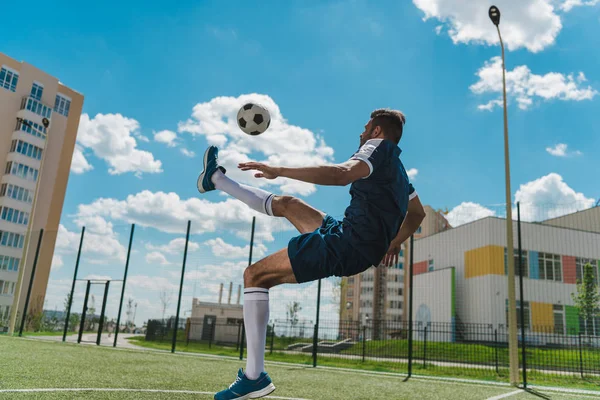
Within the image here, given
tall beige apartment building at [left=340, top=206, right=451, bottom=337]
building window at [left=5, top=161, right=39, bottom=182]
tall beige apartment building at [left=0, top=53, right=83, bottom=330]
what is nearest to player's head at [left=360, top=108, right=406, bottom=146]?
tall beige apartment building at [left=0, top=53, right=83, bottom=330]

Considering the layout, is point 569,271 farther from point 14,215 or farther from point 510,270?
point 14,215

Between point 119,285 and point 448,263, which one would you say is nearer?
point 119,285

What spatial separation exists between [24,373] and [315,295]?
8.60 m

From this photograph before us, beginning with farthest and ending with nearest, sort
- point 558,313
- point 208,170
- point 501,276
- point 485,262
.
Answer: point 485,262, point 558,313, point 501,276, point 208,170

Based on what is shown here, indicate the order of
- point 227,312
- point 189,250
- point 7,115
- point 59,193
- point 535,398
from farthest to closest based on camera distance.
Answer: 1. point 59,193
2. point 7,115
3. point 227,312
4. point 189,250
5. point 535,398

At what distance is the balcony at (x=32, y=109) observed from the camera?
50.5 meters

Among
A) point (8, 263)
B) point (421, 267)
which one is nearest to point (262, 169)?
point (421, 267)

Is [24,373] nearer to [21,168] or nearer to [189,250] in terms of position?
[189,250]

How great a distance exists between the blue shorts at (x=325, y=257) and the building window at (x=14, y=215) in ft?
175

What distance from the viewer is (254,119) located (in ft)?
15.3

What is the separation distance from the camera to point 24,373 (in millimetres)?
6023

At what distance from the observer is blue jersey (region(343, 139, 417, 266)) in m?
3.34

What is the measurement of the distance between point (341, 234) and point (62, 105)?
6080cm

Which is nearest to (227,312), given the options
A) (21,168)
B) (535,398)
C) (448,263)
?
(535,398)
